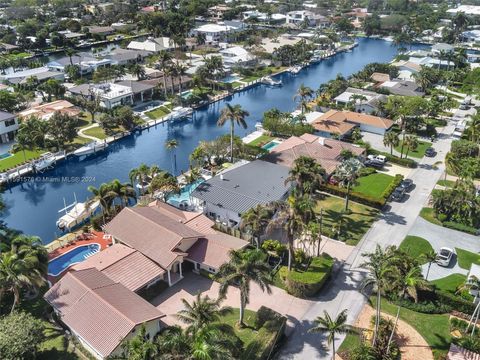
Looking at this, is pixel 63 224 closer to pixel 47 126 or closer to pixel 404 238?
pixel 47 126

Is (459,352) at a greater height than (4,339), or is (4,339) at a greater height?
(4,339)

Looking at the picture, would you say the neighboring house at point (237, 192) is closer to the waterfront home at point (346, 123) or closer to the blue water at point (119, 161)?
the blue water at point (119, 161)

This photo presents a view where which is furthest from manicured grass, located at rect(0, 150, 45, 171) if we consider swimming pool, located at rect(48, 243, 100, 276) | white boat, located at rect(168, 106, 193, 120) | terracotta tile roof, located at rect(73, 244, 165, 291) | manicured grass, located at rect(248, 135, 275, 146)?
manicured grass, located at rect(248, 135, 275, 146)

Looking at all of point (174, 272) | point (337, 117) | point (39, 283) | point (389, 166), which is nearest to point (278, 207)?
point (174, 272)

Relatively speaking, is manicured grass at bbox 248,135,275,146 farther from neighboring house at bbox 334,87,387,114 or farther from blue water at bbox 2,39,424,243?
neighboring house at bbox 334,87,387,114

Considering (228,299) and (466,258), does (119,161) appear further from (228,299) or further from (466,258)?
(466,258)

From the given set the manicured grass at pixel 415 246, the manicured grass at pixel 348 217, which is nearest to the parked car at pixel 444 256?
the manicured grass at pixel 415 246

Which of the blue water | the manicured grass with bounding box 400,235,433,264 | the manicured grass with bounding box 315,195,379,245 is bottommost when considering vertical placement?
the blue water
